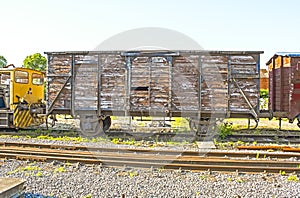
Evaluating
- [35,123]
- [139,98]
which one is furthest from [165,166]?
[35,123]

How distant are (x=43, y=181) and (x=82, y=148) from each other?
2.64 m

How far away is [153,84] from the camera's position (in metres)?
10.3

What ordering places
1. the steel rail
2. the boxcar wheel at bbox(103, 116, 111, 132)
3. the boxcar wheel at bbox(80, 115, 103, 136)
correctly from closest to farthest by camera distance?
the steel rail → the boxcar wheel at bbox(80, 115, 103, 136) → the boxcar wheel at bbox(103, 116, 111, 132)

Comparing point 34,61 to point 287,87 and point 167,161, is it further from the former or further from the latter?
point 167,161

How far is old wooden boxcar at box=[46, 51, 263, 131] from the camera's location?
9906mm

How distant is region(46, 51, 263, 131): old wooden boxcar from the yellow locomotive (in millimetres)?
1418

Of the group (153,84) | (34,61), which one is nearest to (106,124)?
(153,84)

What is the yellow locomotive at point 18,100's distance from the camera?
11188mm

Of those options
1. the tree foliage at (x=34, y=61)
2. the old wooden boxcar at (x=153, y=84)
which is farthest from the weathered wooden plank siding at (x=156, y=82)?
the tree foliage at (x=34, y=61)

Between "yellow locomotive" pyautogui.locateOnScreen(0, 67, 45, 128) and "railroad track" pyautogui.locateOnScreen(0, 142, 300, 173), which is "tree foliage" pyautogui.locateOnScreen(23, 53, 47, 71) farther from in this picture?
"railroad track" pyautogui.locateOnScreen(0, 142, 300, 173)

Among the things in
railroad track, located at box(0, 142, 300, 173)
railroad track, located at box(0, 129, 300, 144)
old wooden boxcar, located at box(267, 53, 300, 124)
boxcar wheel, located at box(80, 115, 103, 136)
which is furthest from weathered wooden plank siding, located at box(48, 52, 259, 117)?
railroad track, located at box(0, 142, 300, 173)

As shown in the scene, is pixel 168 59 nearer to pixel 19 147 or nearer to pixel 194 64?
pixel 194 64

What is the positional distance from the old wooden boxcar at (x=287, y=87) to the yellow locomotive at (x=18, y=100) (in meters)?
9.30

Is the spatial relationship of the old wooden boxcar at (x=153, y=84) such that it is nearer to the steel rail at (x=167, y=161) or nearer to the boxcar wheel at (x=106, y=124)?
the boxcar wheel at (x=106, y=124)
